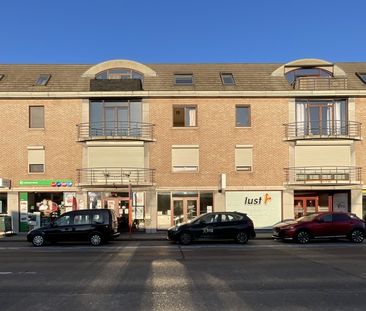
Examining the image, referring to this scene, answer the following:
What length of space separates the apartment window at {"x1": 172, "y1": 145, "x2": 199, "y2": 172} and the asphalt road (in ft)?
36.9

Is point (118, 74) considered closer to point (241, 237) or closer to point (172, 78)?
point (172, 78)

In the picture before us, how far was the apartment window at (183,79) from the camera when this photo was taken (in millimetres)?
28573

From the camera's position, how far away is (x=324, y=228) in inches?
800

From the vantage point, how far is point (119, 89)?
26.8 metres

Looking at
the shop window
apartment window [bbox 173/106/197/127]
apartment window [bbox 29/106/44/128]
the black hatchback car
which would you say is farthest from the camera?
apartment window [bbox 173/106/197/127]

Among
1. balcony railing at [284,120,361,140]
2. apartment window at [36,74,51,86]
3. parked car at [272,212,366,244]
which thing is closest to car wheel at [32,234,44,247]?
parked car at [272,212,366,244]

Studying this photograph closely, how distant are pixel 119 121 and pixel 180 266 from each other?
15746 mm

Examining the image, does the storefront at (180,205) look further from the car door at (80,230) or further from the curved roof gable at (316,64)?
the curved roof gable at (316,64)

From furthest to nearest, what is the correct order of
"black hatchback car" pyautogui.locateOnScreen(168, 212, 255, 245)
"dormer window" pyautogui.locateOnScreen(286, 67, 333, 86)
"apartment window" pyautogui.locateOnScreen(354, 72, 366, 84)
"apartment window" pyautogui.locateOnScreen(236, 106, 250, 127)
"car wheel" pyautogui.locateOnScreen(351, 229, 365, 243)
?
"apartment window" pyautogui.locateOnScreen(354, 72, 366, 84)
"dormer window" pyautogui.locateOnScreen(286, 67, 333, 86)
"apartment window" pyautogui.locateOnScreen(236, 106, 250, 127)
"car wheel" pyautogui.locateOnScreen(351, 229, 365, 243)
"black hatchback car" pyautogui.locateOnScreen(168, 212, 255, 245)

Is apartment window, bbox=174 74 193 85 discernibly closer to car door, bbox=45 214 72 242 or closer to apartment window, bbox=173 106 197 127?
apartment window, bbox=173 106 197 127

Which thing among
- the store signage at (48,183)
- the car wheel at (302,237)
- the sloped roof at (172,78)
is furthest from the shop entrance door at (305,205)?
the store signage at (48,183)

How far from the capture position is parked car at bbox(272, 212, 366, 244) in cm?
2002

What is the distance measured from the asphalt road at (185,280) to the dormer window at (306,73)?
14790 mm

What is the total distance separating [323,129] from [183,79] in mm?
8996
